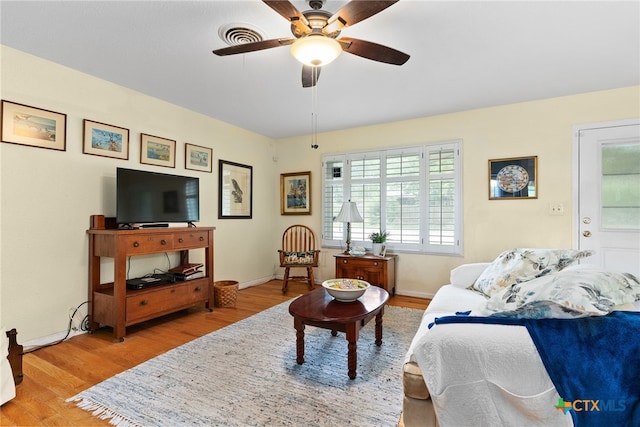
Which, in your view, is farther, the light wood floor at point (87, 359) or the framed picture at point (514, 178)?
the framed picture at point (514, 178)

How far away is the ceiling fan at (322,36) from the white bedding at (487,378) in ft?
5.01

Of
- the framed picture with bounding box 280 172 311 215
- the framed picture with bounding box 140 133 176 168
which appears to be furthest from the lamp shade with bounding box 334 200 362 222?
the framed picture with bounding box 140 133 176 168

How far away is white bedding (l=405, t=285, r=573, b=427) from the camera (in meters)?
1.12

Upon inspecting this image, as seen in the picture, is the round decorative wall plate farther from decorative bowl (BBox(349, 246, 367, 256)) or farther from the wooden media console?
the wooden media console

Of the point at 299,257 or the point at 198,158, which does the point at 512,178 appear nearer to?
the point at 299,257

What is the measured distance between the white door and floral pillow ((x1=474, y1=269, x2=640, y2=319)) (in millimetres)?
2196

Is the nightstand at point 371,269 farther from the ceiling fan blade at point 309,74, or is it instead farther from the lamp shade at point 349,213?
the ceiling fan blade at point 309,74

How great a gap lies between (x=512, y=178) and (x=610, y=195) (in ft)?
2.82

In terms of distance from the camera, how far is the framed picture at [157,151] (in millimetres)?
3250

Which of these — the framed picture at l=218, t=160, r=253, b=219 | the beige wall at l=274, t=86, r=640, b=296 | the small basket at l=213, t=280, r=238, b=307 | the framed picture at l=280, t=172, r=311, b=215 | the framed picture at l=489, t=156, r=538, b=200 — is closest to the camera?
the beige wall at l=274, t=86, r=640, b=296

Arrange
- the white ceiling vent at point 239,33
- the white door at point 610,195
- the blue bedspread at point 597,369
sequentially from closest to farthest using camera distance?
the blue bedspread at point 597,369 < the white ceiling vent at point 239,33 < the white door at point 610,195

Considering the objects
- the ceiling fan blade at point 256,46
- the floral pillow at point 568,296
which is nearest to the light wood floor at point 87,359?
Result: the floral pillow at point 568,296

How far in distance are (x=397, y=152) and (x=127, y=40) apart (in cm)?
315

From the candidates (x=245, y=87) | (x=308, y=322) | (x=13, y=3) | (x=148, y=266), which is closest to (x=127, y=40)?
(x=13, y=3)
